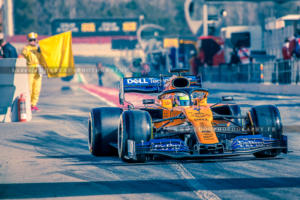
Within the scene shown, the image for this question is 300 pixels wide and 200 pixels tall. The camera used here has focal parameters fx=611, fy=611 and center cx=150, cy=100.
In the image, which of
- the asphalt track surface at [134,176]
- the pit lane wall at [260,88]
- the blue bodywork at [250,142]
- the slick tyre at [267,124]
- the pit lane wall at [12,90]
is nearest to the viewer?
the asphalt track surface at [134,176]

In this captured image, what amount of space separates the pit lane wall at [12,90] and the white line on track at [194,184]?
766 cm

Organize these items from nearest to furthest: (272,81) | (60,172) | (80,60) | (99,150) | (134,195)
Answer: (134,195), (60,172), (99,150), (272,81), (80,60)

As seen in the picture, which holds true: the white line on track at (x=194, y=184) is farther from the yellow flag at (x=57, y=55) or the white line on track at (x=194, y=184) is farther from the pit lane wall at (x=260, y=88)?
the pit lane wall at (x=260, y=88)

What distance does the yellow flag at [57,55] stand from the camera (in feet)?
59.3

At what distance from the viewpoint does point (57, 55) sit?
1842cm

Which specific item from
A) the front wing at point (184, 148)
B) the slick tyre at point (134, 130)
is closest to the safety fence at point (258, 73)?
the front wing at point (184, 148)

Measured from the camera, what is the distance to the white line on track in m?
5.70

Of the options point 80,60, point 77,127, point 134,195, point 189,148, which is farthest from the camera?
point 80,60

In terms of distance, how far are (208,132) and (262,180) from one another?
1.25 metres

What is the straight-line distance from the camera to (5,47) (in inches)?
630

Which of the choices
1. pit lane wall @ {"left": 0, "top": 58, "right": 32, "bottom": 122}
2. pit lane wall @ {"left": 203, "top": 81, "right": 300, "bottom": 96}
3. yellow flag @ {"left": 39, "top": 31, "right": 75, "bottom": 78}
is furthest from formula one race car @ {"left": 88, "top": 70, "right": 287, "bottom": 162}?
pit lane wall @ {"left": 203, "top": 81, "right": 300, "bottom": 96}

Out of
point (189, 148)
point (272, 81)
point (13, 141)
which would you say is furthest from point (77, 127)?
point (272, 81)

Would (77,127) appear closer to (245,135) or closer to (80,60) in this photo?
(245,135)

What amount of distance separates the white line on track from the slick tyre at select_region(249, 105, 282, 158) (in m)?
1.19
